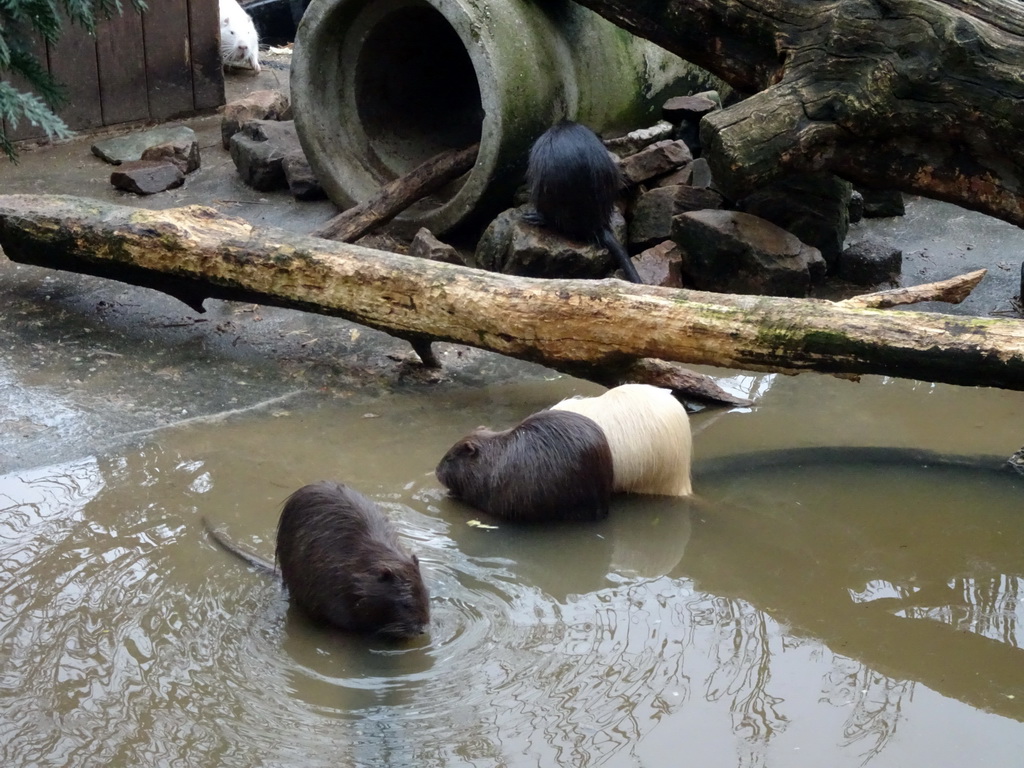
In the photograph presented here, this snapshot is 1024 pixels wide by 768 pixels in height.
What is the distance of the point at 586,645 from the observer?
3.37 m

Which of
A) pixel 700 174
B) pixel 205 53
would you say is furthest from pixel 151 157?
pixel 700 174

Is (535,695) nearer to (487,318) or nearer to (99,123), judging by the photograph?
(487,318)

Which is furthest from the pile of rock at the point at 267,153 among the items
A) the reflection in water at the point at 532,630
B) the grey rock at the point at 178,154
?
the reflection in water at the point at 532,630

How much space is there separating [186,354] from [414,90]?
3.34m

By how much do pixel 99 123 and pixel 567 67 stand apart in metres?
4.25

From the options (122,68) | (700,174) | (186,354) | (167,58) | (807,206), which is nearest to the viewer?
(186,354)

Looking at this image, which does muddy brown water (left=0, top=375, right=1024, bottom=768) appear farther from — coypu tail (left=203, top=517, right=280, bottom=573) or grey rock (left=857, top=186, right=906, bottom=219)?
grey rock (left=857, top=186, right=906, bottom=219)

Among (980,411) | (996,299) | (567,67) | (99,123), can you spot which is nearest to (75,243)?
(567,67)

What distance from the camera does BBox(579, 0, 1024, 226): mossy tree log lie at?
17.7 ft

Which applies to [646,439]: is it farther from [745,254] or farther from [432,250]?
[432,250]

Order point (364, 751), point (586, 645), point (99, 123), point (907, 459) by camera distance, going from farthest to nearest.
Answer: point (99, 123)
point (907, 459)
point (586, 645)
point (364, 751)

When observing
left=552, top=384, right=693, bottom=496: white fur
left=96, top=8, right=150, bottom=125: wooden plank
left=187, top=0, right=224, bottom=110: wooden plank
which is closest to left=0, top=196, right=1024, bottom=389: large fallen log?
left=552, top=384, right=693, bottom=496: white fur

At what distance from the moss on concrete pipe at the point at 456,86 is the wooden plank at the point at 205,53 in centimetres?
232

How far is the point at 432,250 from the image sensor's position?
6.32 metres
